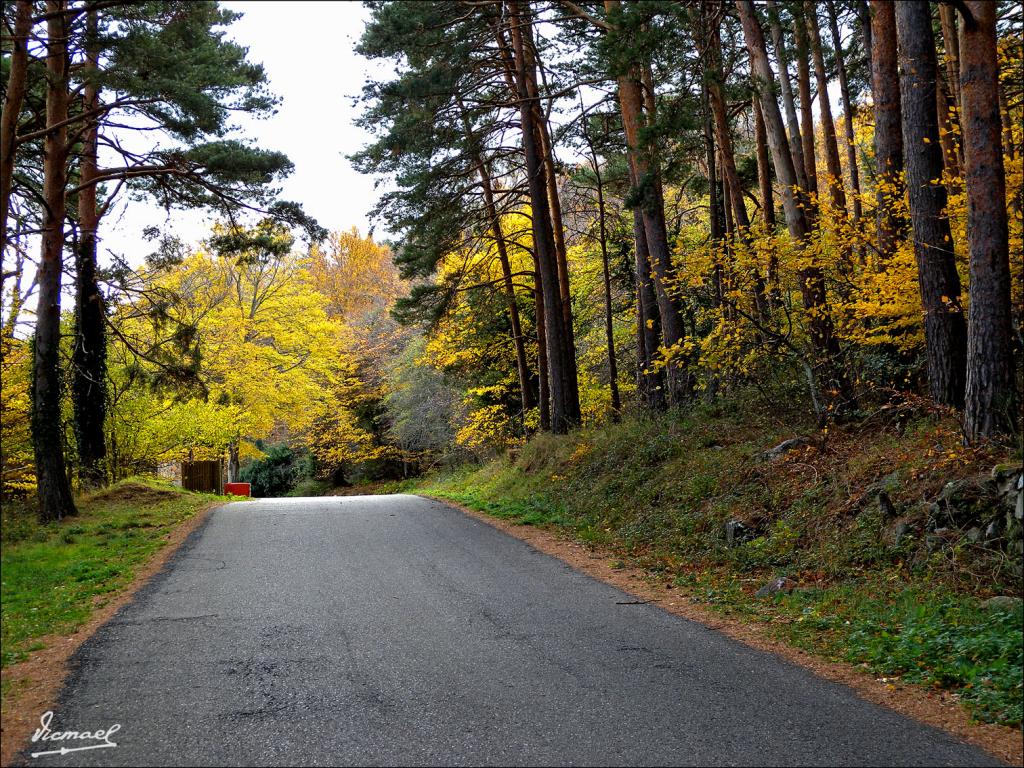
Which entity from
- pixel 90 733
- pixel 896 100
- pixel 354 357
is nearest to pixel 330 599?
pixel 90 733

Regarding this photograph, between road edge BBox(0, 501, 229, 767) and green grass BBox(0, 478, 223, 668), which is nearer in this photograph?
road edge BBox(0, 501, 229, 767)

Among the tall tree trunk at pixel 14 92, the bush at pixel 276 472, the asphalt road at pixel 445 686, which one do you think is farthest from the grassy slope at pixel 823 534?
the bush at pixel 276 472

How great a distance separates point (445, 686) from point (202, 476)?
837 inches

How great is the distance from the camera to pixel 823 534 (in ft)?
28.2

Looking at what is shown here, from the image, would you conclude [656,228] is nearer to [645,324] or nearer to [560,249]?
[645,324]

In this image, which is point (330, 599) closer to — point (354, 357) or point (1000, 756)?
point (1000, 756)

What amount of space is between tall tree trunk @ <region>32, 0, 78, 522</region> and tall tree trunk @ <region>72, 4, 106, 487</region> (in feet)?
7.08

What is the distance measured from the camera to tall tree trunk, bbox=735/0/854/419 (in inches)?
444

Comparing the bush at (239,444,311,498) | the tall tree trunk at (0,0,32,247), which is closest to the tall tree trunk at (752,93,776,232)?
the tall tree trunk at (0,0,32,247)

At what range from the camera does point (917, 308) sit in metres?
9.67

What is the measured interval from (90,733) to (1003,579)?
662 cm

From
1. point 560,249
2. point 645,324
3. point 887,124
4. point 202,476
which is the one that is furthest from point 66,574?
point 202,476

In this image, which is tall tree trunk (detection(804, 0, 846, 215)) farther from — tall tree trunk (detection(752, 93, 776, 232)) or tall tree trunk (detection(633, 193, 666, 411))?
tall tree trunk (detection(633, 193, 666, 411))

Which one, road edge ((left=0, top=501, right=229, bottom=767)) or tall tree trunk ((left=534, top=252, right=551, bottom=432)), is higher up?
tall tree trunk ((left=534, top=252, right=551, bottom=432))
